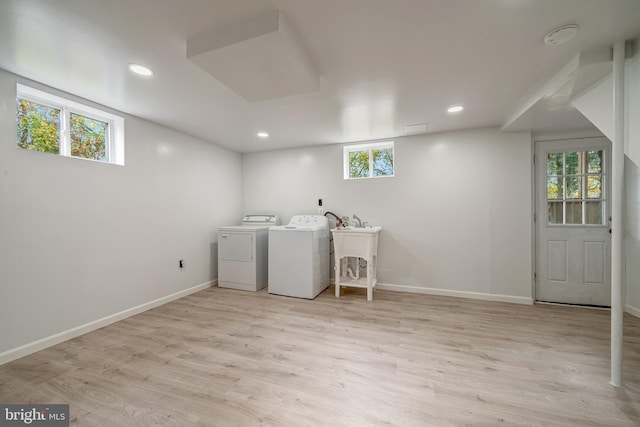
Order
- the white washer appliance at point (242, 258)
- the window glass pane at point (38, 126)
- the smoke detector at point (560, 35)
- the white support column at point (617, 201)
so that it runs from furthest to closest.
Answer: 1. the white washer appliance at point (242, 258)
2. the window glass pane at point (38, 126)
3. the white support column at point (617, 201)
4. the smoke detector at point (560, 35)

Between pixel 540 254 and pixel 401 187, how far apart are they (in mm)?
1937

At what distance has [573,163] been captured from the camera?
2988mm

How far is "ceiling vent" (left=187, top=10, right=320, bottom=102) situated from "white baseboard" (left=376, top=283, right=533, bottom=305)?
2898mm

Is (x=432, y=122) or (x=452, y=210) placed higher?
(x=432, y=122)

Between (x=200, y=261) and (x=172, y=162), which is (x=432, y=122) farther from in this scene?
(x=200, y=261)

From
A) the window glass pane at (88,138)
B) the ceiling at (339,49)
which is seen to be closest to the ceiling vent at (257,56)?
the ceiling at (339,49)

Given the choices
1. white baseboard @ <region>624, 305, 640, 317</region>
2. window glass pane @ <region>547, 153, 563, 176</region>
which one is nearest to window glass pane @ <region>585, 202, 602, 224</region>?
window glass pane @ <region>547, 153, 563, 176</region>

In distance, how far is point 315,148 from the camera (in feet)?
13.0

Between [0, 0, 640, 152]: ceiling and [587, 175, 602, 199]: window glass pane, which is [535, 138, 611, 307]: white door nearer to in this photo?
[587, 175, 602, 199]: window glass pane

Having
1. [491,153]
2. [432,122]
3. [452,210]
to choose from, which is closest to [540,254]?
[452,210]

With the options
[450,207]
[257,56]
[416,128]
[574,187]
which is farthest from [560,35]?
[574,187]

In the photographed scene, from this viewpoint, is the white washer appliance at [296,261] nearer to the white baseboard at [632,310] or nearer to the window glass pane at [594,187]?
the window glass pane at [594,187]

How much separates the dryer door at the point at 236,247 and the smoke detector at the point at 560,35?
353 cm

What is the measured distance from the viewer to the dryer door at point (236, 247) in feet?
11.8
